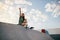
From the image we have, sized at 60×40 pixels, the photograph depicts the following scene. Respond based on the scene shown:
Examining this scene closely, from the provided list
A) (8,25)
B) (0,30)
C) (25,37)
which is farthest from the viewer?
(25,37)

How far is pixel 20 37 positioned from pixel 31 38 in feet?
2.49

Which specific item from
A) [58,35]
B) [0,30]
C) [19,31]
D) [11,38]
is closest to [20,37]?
[19,31]

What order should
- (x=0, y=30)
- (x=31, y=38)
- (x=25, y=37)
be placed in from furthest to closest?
(x=31, y=38), (x=25, y=37), (x=0, y=30)

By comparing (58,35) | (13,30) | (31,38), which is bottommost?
(58,35)

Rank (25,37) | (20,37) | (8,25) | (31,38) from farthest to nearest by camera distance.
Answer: (31,38) < (25,37) < (20,37) < (8,25)

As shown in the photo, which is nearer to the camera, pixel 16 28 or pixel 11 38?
pixel 11 38

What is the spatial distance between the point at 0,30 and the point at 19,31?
2.85ft

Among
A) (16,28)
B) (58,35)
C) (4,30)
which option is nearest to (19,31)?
(16,28)

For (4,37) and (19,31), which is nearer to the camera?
(4,37)

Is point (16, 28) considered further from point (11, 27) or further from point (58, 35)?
point (58, 35)

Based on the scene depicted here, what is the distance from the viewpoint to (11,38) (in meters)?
3.80

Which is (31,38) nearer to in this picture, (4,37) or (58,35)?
(4,37)

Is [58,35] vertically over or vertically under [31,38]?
under

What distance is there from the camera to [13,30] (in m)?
4.05
